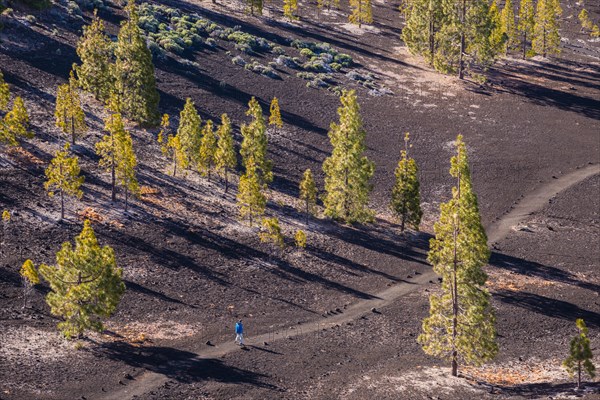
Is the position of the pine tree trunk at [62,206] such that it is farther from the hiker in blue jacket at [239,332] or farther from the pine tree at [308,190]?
the hiker in blue jacket at [239,332]

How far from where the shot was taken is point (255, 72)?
347ft

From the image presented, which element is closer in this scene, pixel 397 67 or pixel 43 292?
pixel 43 292

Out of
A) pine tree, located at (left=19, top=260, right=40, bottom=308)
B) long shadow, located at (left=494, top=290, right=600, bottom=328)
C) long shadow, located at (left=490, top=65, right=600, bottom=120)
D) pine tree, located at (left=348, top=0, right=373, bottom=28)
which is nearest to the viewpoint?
pine tree, located at (left=19, top=260, right=40, bottom=308)

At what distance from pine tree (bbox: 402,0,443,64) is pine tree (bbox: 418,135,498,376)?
6725 cm

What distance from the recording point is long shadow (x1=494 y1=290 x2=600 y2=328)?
61.5 meters

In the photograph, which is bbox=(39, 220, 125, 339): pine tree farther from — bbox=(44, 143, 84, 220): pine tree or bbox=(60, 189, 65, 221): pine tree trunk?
bbox=(60, 189, 65, 221): pine tree trunk

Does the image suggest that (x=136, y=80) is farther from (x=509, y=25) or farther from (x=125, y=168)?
(x=509, y=25)

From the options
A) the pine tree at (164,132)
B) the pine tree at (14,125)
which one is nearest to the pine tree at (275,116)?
the pine tree at (164,132)

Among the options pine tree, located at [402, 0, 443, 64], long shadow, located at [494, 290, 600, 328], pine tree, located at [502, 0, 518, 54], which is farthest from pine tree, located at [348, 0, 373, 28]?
long shadow, located at [494, 290, 600, 328]

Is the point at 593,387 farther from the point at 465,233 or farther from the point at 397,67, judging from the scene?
the point at 397,67

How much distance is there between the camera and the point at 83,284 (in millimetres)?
51094

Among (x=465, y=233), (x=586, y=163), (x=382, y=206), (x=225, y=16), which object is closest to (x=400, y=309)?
(x=465, y=233)

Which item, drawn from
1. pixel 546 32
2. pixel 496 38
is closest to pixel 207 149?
pixel 496 38

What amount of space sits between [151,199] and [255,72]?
3721cm
